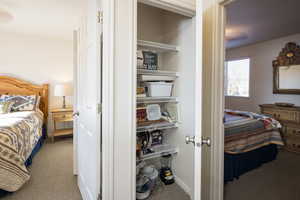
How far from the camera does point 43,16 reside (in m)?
2.81

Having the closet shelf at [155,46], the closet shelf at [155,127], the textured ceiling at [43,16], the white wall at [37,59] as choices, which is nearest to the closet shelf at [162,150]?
the closet shelf at [155,127]

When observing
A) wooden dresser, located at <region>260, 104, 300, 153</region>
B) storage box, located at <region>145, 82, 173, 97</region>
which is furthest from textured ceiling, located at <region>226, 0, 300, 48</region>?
wooden dresser, located at <region>260, 104, 300, 153</region>

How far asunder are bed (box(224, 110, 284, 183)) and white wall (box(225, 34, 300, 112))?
1701 mm

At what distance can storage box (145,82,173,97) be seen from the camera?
1.91 metres

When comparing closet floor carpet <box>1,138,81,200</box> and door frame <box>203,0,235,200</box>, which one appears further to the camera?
closet floor carpet <box>1,138,81,200</box>

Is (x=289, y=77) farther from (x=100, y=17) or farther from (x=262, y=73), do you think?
(x=100, y=17)

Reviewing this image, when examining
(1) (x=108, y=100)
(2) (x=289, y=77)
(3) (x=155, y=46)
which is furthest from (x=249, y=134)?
(2) (x=289, y=77)

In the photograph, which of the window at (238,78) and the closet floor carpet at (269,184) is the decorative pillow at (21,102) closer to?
the closet floor carpet at (269,184)

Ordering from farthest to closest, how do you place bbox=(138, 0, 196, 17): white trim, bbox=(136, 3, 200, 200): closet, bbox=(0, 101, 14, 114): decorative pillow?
bbox=(0, 101, 14, 114): decorative pillow → bbox=(136, 3, 200, 200): closet → bbox=(138, 0, 196, 17): white trim

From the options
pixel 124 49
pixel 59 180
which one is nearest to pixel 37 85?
pixel 59 180

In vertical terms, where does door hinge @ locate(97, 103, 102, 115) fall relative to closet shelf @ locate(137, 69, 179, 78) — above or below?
below

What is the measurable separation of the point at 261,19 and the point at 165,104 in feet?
8.19

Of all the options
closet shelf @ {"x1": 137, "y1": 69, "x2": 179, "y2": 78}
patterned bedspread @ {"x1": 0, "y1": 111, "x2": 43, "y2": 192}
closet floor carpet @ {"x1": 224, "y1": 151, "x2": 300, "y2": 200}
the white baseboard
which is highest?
closet shelf @ {"x1": 137, "y1": 69, "x2": 179, "y2": 78}

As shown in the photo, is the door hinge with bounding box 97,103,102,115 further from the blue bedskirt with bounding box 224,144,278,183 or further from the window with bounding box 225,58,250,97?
the window with bounding box 225,58,250,97
